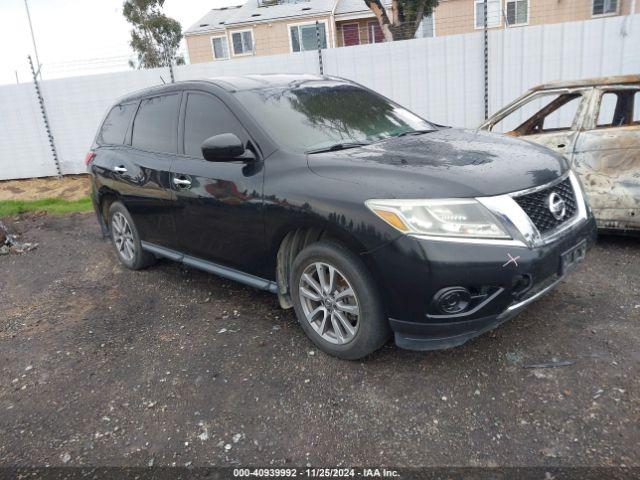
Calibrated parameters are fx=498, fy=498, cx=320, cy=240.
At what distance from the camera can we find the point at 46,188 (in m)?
11.3

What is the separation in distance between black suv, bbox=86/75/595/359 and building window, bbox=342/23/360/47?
88.0 ft

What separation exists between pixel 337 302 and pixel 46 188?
34.4 feet

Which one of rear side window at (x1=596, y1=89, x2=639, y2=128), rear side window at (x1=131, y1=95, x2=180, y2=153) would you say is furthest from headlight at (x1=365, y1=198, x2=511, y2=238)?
rear side window at (x1=596, y1=89, x2=639, y2=128)

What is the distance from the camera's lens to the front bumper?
254 cm

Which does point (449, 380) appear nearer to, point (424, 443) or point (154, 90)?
point (424, 443)

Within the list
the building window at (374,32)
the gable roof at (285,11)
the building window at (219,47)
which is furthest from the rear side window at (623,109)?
the building window at (219,47)

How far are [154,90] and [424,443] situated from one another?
387 centimetres

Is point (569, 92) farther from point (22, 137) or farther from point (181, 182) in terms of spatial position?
point (22, 137)

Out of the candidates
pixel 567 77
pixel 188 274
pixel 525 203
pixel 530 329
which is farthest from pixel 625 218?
pixel 567 77

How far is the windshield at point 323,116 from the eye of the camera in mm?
3463

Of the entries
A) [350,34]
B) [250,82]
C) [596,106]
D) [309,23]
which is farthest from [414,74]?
[350,34]

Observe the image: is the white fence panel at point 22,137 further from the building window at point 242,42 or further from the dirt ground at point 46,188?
the building window at point 242,42

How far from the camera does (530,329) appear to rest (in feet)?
11.0

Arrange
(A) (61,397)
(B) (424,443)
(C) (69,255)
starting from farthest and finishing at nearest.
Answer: (C) (69,255) → (A) (61,397) → (B) (424,443)
